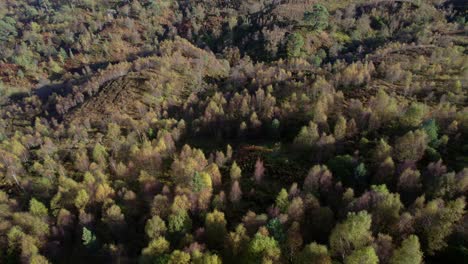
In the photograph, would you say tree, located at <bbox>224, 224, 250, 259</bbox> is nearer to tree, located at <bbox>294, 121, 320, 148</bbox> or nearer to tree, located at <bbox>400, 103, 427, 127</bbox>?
tree, located at <bbox>294, 121, 320, 148</bbox>

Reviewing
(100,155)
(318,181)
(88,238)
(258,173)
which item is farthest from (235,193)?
(100,155)

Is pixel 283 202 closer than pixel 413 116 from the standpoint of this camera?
Yes

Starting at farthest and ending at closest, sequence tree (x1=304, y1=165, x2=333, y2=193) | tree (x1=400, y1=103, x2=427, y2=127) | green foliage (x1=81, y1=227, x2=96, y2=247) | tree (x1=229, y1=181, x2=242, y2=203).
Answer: tree (x1=400, y1=103, x2=427, y2=127)
tree (x1=229, y1=181, x2=242, y2=203)
tree (x1=304, y1=165, x2=333, y2=193)
green foliage (x1=81, y1=227, x2=96, y2=247)

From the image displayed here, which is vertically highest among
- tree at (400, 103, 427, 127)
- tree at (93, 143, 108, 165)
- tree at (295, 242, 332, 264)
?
tree at (400, 103, 427, 127)

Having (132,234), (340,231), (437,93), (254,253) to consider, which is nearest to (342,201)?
(340,231)

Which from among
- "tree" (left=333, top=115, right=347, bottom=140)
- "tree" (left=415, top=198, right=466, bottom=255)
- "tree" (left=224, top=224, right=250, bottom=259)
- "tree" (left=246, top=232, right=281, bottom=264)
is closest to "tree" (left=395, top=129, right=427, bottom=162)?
"tree" (left=333, top=115, right=347, bottom=140)

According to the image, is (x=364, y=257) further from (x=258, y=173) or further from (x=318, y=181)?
(x=258, y=173)
